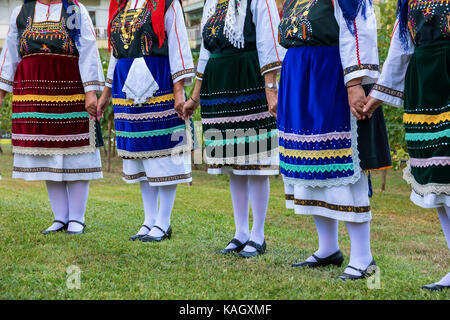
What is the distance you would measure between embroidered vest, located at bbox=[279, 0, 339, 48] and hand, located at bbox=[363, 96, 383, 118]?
0.44m

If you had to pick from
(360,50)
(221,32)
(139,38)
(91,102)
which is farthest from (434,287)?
(91,102)

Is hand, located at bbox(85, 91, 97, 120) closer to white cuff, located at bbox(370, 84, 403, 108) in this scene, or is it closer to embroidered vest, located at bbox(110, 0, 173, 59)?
embroidered vest, located at bbox(110, 0, 173, 59)

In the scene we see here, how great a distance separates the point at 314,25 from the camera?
3.20 m

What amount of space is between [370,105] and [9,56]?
3.30 metres

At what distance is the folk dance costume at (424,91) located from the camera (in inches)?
106

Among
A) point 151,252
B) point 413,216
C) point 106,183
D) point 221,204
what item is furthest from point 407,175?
point 106,183

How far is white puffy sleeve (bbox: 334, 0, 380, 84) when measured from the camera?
304 centimetres

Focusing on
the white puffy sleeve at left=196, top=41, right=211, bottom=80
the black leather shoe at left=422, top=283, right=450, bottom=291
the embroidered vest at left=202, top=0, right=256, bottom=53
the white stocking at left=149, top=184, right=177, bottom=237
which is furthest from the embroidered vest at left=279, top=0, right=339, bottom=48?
the white stocking at left=149, top=184, right=177, bottom=237

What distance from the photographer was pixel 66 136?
4707 millimetres

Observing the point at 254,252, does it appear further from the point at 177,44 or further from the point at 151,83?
the point at 177,44

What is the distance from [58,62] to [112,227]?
1625 mm

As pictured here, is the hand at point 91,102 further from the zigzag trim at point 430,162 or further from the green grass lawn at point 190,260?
the zigzag trim at point 430,162

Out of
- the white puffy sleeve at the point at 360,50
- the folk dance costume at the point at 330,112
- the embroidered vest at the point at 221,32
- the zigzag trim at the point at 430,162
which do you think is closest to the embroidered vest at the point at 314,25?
the folk dance costume at the point at 330,112
